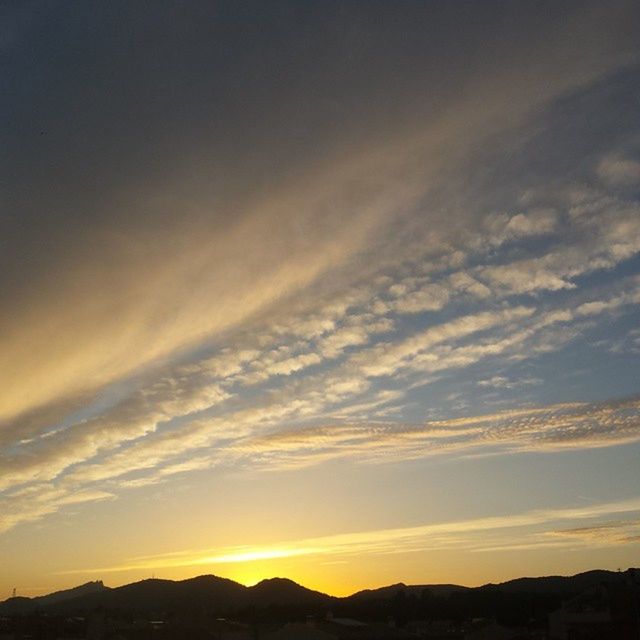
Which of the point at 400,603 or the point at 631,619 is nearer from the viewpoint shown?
the point at 631,619

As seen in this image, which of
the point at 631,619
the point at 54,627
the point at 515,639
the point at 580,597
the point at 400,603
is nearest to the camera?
the point at 631,619

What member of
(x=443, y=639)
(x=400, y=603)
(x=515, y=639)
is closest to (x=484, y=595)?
(x=400, y=603)

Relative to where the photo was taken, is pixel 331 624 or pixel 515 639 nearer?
pixel 515 639

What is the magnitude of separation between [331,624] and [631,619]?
95.6 ft

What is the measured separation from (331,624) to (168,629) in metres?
16.4

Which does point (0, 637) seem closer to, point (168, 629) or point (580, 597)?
point (168, 629)

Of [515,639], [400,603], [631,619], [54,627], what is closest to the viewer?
[631,619]

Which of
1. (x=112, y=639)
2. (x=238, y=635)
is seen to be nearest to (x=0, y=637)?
(x=112, y=639)

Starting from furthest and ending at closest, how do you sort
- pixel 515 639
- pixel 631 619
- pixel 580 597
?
pixel 515 639 → pixel 580 597 → pixel 631 619

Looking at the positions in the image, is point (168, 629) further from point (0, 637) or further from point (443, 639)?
point (443, 639)

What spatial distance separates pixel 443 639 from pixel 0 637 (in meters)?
41.8

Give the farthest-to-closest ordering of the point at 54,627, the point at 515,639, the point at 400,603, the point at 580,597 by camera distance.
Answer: the point at 400,603 → the point at 54,627 → the point at 515,639 → the point at 580,597

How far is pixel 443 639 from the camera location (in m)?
79.2

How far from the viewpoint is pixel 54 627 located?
247 feet
